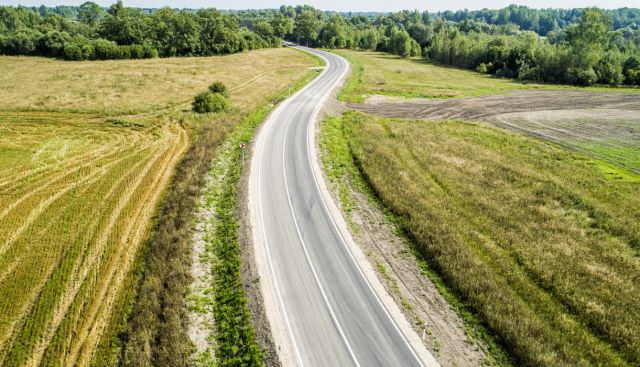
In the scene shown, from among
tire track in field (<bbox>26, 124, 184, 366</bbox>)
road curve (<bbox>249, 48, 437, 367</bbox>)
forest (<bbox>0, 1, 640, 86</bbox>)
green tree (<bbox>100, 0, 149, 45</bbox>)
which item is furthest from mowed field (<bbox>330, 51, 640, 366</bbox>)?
green tree (<bbox>100, 0, 149, 45</bbox>)

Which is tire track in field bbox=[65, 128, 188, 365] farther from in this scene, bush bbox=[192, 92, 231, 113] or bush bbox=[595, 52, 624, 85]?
bush bbox=[595, 52, 624, 85]

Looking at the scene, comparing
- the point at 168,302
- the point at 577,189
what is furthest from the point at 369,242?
the point at 577,189

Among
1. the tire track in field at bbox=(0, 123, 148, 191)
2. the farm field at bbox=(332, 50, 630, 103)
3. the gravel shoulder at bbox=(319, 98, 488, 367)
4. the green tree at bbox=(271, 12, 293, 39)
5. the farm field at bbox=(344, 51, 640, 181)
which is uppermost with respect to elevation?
the green tree at bbox=(271, 12, 293, 39)

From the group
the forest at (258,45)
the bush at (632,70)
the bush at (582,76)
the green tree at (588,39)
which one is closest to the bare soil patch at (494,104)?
the bush at (582,76)

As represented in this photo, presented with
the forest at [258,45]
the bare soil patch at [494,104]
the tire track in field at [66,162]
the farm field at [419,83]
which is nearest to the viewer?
the tire track in field at [66,162]

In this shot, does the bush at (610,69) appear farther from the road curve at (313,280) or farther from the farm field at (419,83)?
the road curve at (313,280)
